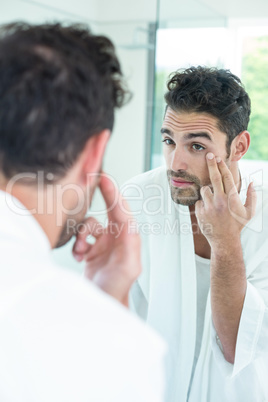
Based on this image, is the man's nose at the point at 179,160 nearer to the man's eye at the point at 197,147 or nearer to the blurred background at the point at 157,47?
the man's eye at the point at 197,147

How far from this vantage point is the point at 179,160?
128 centimetres

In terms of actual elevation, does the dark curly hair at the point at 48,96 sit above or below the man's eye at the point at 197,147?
above

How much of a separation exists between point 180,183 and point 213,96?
247 mm

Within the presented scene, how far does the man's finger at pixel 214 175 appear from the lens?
1.22 metres

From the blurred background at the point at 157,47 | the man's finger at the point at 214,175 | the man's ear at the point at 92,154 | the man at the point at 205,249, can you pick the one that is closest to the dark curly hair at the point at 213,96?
the man at the point at 205,249

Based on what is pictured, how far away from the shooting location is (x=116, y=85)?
0.63 metres

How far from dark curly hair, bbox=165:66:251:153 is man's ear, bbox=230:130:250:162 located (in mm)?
27

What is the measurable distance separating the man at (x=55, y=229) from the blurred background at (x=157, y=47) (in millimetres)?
1726

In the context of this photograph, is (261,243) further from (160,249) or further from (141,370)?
(141,370)

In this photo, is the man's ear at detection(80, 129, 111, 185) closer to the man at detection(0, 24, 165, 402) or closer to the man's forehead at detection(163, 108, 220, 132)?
the man at detection(0, 24, 165, 402)

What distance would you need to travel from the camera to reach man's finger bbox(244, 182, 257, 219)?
121 cm

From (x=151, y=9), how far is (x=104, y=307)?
2527mm

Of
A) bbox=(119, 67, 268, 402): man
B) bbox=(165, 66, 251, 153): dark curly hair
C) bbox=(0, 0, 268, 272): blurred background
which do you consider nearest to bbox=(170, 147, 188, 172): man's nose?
bbox=(119, 67, 268, 402): man

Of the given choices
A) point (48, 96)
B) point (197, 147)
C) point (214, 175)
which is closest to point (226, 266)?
point (214, 175)
